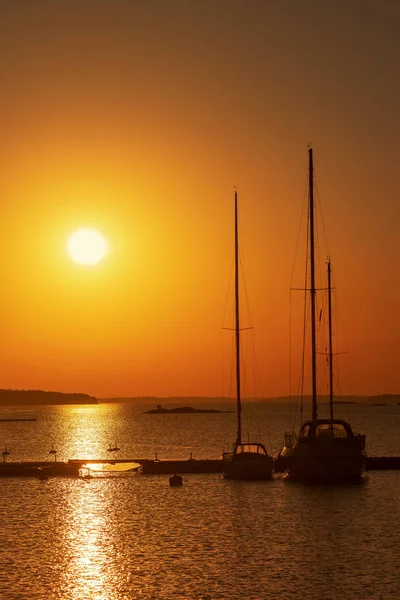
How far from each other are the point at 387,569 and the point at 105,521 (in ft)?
74.6

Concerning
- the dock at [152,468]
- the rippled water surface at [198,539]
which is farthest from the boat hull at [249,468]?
the dock at [152,468]

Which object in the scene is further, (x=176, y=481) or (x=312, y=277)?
A: (x=176, y=481)

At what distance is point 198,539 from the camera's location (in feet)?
162

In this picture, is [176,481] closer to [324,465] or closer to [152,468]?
[152,468]

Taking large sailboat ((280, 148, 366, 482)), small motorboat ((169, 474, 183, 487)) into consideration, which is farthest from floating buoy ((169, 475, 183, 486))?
large sailboat ((280, 148, 366, 482))

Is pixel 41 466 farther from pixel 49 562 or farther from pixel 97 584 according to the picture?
pixel 97 584

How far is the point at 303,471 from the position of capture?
6425 cm

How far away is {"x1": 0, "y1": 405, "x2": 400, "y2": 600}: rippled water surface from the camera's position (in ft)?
123

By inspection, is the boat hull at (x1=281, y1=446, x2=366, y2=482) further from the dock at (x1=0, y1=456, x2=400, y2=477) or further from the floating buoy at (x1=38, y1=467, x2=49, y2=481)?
the floating buoy at (x1=38, y1=467, x2=49, y2=481)

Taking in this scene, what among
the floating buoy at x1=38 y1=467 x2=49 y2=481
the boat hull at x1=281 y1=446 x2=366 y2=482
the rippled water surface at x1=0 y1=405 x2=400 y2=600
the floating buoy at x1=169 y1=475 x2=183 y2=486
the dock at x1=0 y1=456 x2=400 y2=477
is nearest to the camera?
the rippled water surface at x1=0 y1=405 x2=400 y2=600

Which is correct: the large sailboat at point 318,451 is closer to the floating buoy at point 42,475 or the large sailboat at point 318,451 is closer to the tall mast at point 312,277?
the tall mast at point 312,277

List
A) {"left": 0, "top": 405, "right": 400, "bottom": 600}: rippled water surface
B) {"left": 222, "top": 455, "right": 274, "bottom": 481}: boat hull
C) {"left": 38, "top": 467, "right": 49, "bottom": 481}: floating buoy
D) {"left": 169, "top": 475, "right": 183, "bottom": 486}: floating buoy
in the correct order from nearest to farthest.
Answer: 1. {"left": 0, "top": 405, "right": 400, "bottom": 600}: rippled water surface
2. {"left": 222, "top": 455, "right": 274, "bottom": 481}: boat hull
3. {"left": 169, "top": 475, "right": 183, "bottom": 486}: floating buoy
4. {"left": 38, "top": 467, "right": 49, "bottom": 481}: floating buoy

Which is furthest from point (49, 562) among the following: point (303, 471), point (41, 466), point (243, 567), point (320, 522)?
point (41, 466)

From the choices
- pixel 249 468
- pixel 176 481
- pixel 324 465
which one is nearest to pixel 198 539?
pixel 324 465
